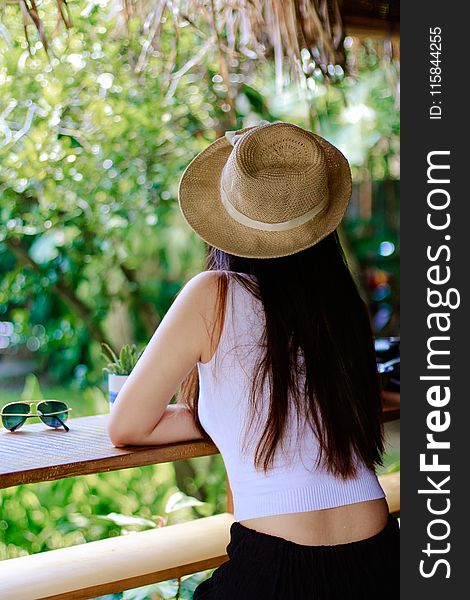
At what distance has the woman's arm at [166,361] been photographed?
171 cm

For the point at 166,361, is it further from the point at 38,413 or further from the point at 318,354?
the point at 38,413

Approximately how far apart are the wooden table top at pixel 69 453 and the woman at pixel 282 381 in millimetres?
47

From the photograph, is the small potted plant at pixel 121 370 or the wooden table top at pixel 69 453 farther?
the small potted plant at pixel 121 370

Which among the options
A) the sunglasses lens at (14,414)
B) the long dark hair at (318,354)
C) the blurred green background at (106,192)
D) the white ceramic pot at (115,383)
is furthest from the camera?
the blurred green background at (106,192)

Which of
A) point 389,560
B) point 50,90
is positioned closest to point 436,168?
point 389,560

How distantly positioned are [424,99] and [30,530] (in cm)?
246

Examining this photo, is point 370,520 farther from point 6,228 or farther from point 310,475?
point 6,228

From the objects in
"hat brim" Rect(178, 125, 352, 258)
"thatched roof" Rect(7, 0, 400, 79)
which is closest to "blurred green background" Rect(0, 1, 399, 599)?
"thatched roof" Rect(7, 0, 400, 79)

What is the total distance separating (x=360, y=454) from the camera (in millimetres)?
1723

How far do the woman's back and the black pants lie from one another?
22mm

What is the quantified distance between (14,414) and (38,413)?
6cm

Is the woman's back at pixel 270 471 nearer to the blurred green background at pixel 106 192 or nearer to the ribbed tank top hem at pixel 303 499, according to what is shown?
the ribbed tank top hem at pixel 303 499

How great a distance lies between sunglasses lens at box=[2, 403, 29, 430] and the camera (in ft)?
6.59

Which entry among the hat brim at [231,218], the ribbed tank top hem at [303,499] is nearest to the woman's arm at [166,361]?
the hat brim at [231,218]
